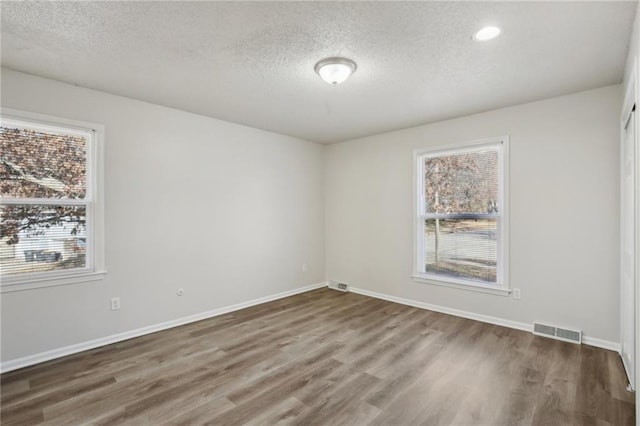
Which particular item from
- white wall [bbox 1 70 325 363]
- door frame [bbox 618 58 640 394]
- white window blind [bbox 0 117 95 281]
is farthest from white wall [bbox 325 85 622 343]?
white window blind [bbox 0 117 95 281]

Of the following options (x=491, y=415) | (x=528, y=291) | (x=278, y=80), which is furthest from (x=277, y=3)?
(x=528, y=291)

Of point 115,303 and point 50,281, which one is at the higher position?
point 50,281

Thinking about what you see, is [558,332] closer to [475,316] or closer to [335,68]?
[475,316]

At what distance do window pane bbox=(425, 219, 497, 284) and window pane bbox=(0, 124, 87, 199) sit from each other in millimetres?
Result: 4196

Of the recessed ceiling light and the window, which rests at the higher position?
the recessed ceiling light

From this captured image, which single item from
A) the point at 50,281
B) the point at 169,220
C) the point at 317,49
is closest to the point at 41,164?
the point at 50,281

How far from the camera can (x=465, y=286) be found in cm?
401

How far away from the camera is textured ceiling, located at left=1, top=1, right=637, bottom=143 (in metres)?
1.93

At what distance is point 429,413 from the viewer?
2105 millimetres

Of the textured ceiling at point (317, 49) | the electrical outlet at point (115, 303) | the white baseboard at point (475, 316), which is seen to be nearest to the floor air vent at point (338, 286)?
the white baseboard at point (475, 316)

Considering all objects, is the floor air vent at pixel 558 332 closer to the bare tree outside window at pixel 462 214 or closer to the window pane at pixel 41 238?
the bare tree outside window at pixel 462 214

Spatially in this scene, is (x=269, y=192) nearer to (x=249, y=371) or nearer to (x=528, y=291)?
(x=249, y=371)

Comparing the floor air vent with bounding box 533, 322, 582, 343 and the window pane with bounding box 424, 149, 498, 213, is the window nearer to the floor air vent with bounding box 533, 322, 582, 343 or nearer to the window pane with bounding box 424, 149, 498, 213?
the window pane with bounding box 424, 149, 498, 213

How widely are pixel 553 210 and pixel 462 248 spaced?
111 centimetres
